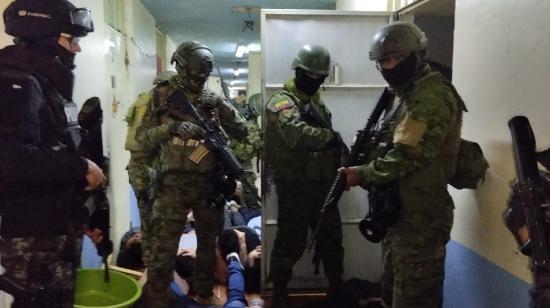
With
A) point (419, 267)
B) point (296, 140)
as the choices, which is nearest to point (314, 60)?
point (296, 140)

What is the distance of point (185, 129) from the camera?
262 centimetres

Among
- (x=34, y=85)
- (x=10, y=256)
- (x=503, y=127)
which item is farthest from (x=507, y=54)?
(x=10, y=256)

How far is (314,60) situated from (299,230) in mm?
1068

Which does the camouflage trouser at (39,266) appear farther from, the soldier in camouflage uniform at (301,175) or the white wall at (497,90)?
the white wall at (497,90)

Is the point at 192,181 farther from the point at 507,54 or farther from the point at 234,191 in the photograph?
the point at 507,54

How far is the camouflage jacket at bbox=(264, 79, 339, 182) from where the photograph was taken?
9.07ft

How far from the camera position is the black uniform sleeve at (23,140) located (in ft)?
4.83

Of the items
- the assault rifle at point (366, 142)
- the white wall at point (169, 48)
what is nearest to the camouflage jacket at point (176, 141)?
the assault rifle at point (366, 142)

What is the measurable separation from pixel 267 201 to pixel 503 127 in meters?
1.71

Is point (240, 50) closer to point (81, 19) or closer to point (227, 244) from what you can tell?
point (227, 244)

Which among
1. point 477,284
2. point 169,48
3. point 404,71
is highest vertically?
point 169,48

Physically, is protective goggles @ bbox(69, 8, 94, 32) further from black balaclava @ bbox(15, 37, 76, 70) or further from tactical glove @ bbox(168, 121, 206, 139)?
tactical glove @ bbox(168, 121, 206, 139)

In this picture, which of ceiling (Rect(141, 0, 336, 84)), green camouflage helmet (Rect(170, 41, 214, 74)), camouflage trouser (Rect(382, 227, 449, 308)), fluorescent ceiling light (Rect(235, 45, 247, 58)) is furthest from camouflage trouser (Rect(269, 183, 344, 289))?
fluorescent ceiling light (Rect(235, 45, 247, 58))

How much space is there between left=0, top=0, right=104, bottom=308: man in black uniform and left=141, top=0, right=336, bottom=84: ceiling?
12.6 feet
